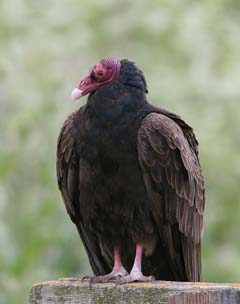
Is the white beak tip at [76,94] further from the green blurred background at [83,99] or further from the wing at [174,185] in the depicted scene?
the green blurred background at [83,99]

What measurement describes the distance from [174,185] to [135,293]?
1475 mm

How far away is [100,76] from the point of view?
16.3ft

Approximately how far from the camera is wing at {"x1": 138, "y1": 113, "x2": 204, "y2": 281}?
475cm

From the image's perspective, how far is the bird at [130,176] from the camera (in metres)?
4.80

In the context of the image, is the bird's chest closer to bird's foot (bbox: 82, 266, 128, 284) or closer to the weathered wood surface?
bird's foot (bbox: 82, 266, 128, 284)

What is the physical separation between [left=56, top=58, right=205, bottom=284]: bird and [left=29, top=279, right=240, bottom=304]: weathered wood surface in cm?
112

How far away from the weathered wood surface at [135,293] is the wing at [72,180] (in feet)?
4.19

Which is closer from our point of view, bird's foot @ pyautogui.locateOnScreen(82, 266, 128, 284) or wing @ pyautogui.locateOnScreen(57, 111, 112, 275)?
bird's foot @ pyautogui.locateOnScreen(82, 266, 128, 284)

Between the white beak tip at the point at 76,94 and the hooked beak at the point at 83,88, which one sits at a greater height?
the hooked beak at the point at 83,88

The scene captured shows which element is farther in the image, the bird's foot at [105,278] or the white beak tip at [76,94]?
the white beak tip at [76,94]

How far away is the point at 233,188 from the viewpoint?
7.80 m

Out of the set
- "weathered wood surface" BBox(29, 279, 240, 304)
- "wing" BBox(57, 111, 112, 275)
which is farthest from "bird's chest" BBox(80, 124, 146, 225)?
"weathered wood surface" BBox(29, 279, 240, 304)

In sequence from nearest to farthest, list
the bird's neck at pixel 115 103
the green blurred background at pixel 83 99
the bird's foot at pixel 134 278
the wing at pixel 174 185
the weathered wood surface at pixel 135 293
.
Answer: the weathered wood surface at pixel 135 293
the bird's foot at pixel 134 278
the wing at pixel 174 185
the bird's neck at pixel 115 103
the green blurred background at pixel 83 99

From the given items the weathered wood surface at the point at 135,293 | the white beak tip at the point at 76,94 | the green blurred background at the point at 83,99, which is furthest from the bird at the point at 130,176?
the green blurred background at the point at 83,99
